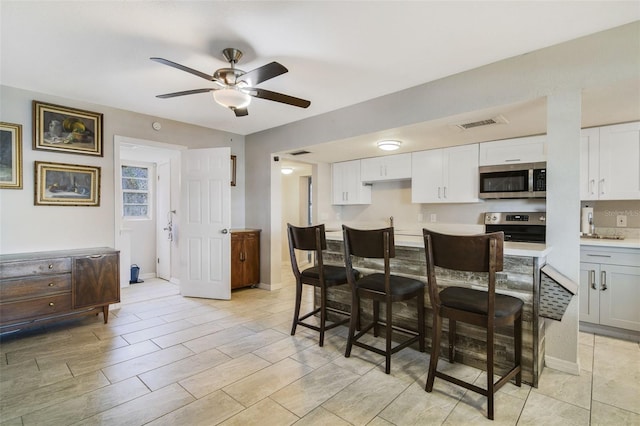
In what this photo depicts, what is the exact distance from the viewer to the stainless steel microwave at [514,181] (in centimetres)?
356

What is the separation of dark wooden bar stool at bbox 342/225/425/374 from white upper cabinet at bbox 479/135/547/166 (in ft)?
7.38

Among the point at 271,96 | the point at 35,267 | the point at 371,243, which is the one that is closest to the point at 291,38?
the point at 271,96

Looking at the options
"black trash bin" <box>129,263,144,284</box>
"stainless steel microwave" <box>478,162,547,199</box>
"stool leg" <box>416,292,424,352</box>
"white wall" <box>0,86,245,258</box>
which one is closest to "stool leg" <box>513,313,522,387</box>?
"stool leg" <box>416,292,424,352</box>

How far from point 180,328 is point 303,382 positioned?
1691 mm

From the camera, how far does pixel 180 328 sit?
10.6 feet

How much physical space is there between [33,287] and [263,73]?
295 cm

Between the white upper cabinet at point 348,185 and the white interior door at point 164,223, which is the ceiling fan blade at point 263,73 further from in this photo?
the white interior door at point 164,223

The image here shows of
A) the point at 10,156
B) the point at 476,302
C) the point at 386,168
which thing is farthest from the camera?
the point at 386,168

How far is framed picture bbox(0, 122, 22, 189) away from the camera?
315cm

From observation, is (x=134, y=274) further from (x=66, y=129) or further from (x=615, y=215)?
(x=615, y=215)

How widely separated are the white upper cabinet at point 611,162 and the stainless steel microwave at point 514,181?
39 centimetres

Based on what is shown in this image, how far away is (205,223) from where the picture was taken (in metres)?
4.38

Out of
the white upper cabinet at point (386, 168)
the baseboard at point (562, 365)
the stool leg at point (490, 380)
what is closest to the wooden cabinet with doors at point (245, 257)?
the white upper cabinet at point (386, 168)

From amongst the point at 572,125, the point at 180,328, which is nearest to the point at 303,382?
the point at 180,328
